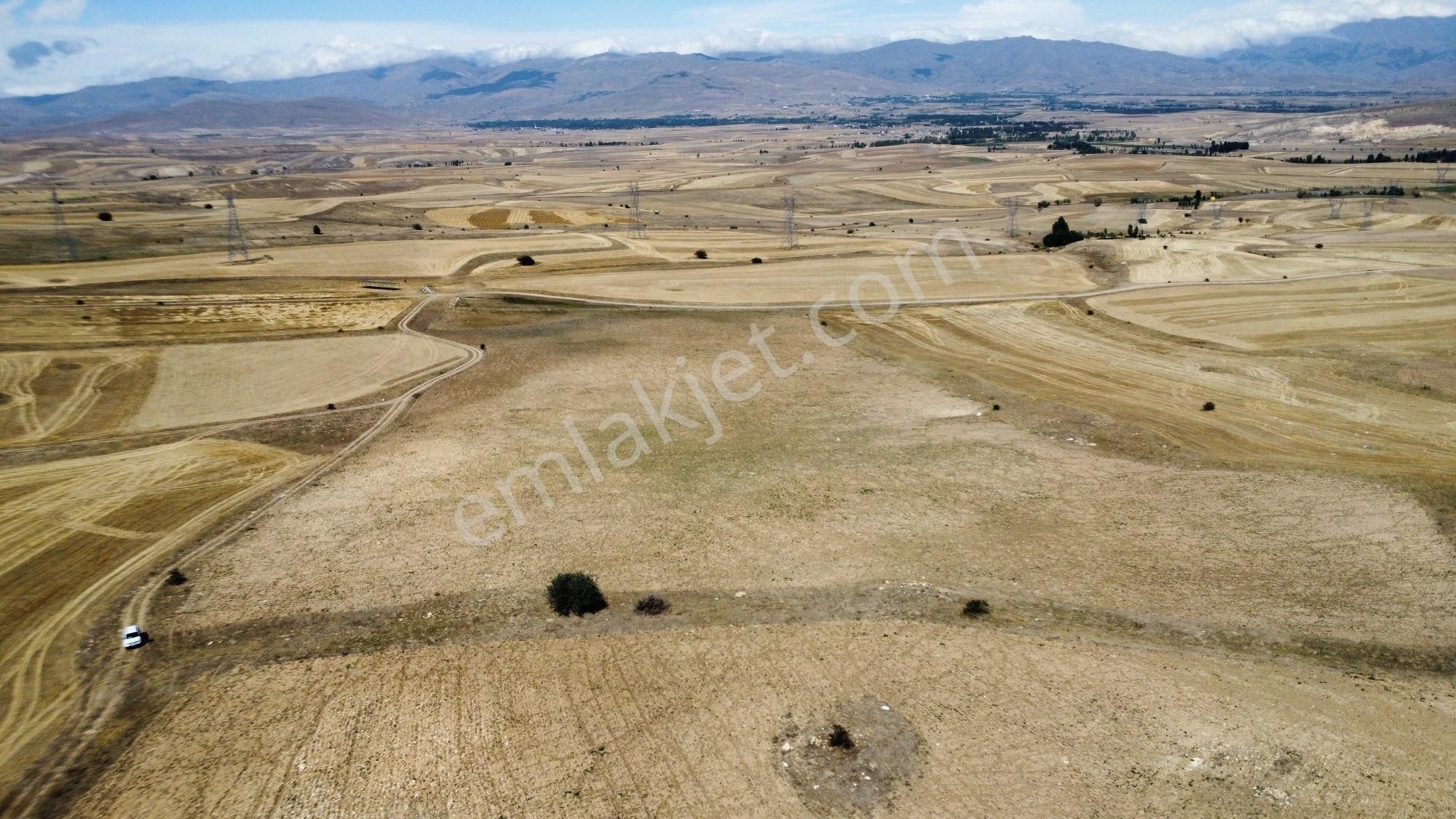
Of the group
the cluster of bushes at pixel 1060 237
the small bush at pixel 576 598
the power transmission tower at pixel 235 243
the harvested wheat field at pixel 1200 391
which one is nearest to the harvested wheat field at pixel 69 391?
the small bush at pixel 576 598

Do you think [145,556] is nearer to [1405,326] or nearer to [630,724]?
[630,724]

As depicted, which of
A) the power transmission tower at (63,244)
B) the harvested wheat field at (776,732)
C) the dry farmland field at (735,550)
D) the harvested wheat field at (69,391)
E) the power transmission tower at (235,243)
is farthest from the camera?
the power transmission tower at (235,243)

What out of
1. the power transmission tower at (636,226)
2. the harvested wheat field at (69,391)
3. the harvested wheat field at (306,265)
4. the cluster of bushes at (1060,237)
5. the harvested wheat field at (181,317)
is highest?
the cluster of bushes at (1060,237)

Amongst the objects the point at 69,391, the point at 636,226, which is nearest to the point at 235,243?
the point at 636,226

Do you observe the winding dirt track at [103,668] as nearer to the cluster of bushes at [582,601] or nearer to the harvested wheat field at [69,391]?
the cluster of bushes at [582,601]

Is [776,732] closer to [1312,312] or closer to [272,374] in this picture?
[272,374]

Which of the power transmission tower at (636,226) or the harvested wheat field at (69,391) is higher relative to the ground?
the power transmission tower at (636,226)
